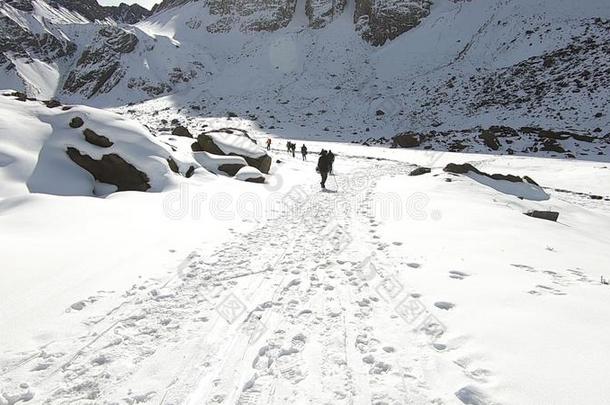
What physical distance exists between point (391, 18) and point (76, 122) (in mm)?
73266

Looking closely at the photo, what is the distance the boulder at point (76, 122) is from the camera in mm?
11945

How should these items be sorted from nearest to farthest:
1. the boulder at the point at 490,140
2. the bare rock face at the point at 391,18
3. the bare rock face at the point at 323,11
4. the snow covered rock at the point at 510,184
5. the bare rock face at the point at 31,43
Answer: the snow covered rock at the point at 510,184, the boulder at the point at 490,140, the bare rock face at the point at 391,18, the bare rock face at the point at 323,11, the bare rock face at the point at 31,43

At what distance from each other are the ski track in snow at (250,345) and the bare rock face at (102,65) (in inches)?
3403

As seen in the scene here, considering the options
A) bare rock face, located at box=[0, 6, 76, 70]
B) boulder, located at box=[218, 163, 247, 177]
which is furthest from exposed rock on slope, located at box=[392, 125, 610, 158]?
bare rock face, located at box=[0, 6, 76, 70]

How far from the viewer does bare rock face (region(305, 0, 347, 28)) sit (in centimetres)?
8225

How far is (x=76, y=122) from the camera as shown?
12.0 metres

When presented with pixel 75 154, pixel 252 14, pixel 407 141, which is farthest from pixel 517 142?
pixel 252 14

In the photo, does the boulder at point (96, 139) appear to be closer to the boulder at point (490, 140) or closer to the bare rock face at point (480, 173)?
the bare rock face at point (480, 173)

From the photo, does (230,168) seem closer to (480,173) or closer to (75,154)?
(75,154)

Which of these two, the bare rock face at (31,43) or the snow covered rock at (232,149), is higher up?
the bare rock face at (31,43)

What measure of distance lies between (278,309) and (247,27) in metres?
97.9

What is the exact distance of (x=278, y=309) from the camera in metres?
4.91

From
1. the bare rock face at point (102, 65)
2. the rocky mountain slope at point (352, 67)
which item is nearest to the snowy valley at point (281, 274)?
the rocky mountain slope at point (352, 67)

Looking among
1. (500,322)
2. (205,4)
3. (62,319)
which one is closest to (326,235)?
(500,322)
